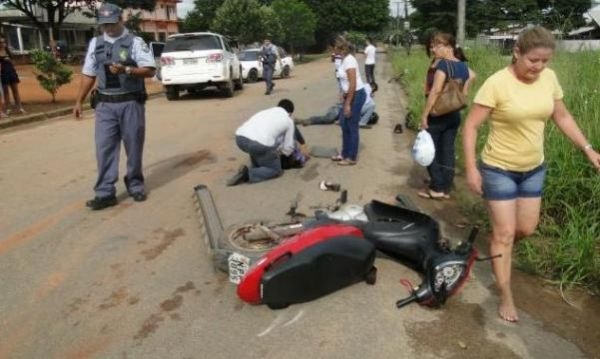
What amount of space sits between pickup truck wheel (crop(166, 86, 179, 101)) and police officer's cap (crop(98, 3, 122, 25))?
10.8 meters

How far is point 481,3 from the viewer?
4112cm

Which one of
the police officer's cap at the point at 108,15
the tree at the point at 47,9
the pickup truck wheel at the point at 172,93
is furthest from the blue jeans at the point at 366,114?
the tree at the point at 47,9

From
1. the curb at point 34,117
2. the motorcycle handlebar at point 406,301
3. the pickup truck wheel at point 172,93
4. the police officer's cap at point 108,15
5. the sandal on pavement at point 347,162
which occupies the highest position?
the police officer's cap at point 108,15

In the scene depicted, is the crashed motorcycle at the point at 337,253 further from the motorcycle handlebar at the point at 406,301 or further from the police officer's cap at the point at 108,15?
the police officer's cap at the point at 108,15

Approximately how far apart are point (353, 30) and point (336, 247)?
252 feet

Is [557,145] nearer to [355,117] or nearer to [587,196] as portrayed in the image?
[587,196]

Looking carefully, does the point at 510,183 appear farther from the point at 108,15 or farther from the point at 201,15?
the point at 201,15

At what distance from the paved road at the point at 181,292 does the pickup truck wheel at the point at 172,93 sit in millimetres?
8841

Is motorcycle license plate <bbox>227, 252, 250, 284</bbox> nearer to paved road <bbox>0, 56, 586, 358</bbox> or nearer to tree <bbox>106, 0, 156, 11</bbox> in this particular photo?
paved road <bbox>0, 56, 586, 358</bbox>

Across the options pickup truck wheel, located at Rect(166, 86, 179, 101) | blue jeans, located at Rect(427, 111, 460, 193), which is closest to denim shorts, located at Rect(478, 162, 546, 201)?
blue jeans, located at Rect(427, 111, 460, 193)

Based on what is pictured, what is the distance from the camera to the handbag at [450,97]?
17.6 feet

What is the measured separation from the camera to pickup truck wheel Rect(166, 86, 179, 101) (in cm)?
1600

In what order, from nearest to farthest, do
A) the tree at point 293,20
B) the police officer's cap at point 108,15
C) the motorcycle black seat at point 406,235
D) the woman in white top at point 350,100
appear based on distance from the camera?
the motorcycle black seat at point 406,235, the police officer's cap at point 108,15, the woman in white top at point 350,100, the tree at point 293,20

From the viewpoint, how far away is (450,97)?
17.6 ft
